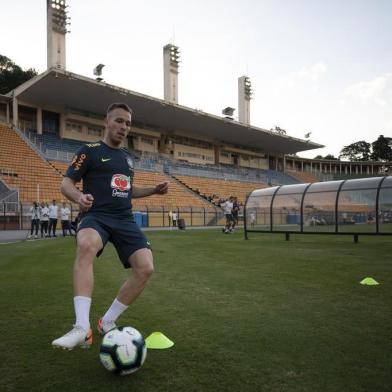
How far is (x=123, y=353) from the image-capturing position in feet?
9.05

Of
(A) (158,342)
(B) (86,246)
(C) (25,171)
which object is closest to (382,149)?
(C) (25,171)

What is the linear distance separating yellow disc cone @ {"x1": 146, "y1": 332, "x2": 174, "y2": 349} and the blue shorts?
0.63 meters

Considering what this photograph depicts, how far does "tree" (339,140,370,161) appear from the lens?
105 meters

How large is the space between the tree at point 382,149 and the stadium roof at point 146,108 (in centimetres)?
5269

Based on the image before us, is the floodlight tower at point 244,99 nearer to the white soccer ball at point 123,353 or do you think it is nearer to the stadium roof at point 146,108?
the stadium roof at point 146,108

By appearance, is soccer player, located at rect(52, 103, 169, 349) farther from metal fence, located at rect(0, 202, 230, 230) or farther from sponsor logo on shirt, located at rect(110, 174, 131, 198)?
metal fence, located at rect(0, 202, 230, 230)

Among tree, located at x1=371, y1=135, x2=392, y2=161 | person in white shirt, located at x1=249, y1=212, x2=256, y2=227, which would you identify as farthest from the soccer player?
tree, located at x1=371, y1=135, x2=392, y2=161

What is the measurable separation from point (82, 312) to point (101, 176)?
3.85 ft

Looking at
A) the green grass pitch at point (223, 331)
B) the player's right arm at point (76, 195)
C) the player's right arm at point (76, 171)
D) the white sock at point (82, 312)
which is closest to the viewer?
the green grass pitch at point (223, 331)

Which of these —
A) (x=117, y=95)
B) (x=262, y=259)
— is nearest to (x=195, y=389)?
(x=262, y=259)

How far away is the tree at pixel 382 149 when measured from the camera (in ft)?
333

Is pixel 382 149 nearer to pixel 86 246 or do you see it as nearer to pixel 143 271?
pixel 143 271

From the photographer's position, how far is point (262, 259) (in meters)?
9.68

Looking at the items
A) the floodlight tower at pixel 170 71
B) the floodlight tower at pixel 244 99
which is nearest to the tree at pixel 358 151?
the floodlight tower at pixel 244 99
